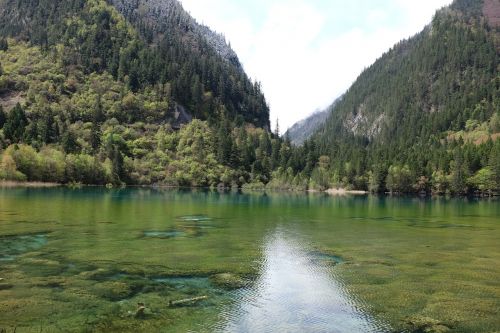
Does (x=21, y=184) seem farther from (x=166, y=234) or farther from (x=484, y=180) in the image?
(x=484, y=180)

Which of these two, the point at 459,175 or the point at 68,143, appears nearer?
the point at 459,175

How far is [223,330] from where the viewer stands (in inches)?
746

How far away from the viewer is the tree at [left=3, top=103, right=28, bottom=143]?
18100cm

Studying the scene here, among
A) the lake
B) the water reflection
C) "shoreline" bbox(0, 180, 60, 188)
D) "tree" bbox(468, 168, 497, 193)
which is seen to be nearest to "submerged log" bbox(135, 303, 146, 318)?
the lake

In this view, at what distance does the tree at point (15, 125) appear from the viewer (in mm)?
181000

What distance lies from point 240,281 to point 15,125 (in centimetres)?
18617

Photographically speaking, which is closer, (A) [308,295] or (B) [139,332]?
(B) [139,332]

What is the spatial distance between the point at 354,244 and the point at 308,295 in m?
19.7

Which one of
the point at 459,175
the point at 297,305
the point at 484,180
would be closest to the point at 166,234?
the point at 297,305

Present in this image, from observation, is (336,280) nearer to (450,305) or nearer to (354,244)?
(450,305)

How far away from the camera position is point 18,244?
37.0 metres

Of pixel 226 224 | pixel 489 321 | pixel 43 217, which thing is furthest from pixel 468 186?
pixel 489 321

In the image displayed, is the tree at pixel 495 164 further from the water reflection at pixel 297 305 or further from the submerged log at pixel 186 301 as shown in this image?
the submerged log at pixel 186 301

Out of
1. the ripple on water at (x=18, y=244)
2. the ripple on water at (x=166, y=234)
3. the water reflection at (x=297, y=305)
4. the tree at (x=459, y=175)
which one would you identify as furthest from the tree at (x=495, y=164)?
the ripple on water at (x=18, y=244)
